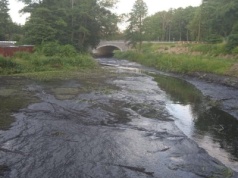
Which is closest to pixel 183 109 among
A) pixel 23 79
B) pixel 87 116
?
pixel 87 116

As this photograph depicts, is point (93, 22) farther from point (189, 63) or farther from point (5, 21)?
point (5, 21)

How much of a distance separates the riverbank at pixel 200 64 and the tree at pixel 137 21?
5839 millimetres

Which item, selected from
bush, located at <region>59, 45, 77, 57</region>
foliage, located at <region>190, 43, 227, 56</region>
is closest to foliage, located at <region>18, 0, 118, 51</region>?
bush, located at <region>59, 45, 77, 57</region>

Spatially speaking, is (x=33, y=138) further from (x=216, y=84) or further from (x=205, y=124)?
(x=216, y=84)

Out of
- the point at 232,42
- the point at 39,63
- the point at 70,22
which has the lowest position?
the point at 39,63

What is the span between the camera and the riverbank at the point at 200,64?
2605 centimetres

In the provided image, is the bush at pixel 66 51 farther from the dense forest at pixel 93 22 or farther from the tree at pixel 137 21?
the tree at pixel 137 21

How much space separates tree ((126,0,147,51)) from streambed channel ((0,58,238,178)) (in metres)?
39.0

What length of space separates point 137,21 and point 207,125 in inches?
1775

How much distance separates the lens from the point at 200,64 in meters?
31.2

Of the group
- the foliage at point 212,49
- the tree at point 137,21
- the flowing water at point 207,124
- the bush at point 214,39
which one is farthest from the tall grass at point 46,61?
the tree at point 137,21

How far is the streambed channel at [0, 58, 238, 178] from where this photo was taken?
779 cm

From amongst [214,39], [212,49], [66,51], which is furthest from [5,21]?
[212,49]

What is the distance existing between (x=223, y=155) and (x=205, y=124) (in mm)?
3485
